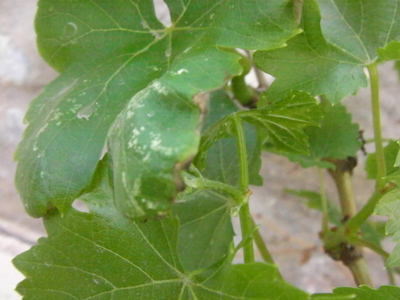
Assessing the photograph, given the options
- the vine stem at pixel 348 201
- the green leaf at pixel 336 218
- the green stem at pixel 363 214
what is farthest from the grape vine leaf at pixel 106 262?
the green leaf at pixel 336 218

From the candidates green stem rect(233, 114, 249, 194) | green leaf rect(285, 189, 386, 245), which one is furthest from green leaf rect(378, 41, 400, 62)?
green leaf rect(285, 189, 386, 245)

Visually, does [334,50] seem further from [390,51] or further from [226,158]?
[226,158]

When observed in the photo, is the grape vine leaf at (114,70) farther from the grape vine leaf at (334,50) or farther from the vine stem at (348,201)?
the vine stem at (348,201)

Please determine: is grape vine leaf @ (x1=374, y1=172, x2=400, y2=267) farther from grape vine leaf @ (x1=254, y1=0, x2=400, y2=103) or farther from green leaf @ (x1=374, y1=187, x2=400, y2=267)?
grape vine leaf @ (x1=254, y1=0, x2=400, y2=103)

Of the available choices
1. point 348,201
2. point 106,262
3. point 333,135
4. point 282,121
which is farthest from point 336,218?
point 106,262

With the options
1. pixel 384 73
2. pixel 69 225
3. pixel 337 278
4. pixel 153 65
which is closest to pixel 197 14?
pixel 153 65

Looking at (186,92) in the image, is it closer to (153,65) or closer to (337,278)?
(153,65)
